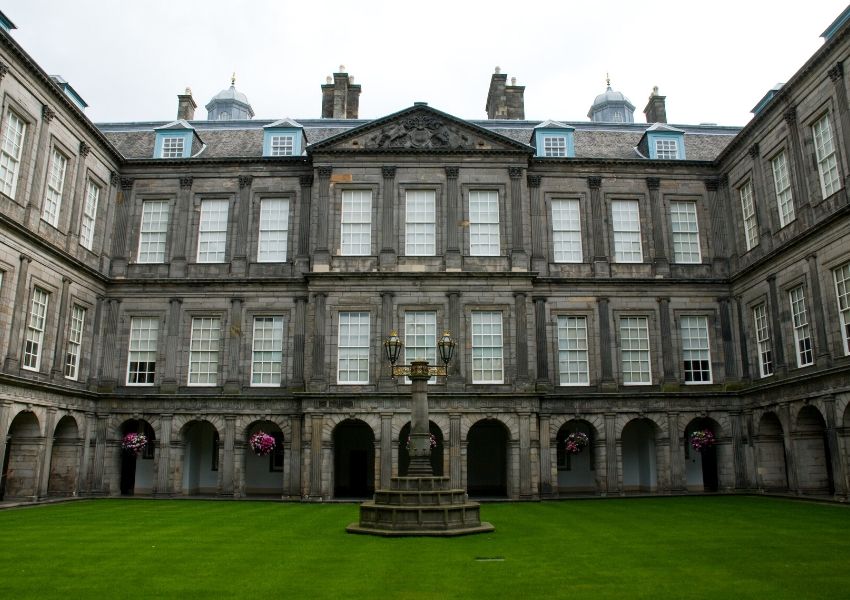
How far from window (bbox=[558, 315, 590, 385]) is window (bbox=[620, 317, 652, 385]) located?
151 centimetres

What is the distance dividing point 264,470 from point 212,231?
10003 mm

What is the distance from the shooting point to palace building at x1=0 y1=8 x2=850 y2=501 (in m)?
25.3

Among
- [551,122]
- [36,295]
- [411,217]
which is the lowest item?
[36,295]

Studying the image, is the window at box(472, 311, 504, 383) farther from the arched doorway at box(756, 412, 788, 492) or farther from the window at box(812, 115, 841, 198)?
the window at box(812, 115, 841, 198)

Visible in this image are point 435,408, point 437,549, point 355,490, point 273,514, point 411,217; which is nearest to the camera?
point 437,549

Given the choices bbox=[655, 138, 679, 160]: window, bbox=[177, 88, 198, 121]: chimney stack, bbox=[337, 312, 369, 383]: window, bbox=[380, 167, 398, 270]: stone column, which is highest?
bbox=[177, 88, 198, 121]: chimney stack

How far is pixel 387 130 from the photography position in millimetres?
28922

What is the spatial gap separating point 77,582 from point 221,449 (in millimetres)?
17700

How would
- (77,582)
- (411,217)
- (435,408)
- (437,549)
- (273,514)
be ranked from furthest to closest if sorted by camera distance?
1. (411,217)
2. (435,408)
3. (273,514)
4. (437,549)
5. (77,582)

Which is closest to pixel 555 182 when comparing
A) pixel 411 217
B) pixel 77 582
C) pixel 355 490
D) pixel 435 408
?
pixel 411 217

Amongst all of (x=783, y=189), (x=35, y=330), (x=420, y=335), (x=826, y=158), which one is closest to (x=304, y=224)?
(x=420, y=335)

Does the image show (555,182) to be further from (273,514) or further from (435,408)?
(273,514)

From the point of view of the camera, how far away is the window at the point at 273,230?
1159 inches

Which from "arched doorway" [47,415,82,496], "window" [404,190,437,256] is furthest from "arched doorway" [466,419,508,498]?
"arched doorway" [47,415,82,496]
